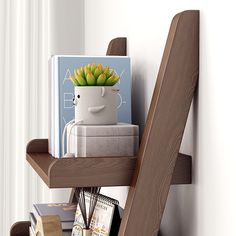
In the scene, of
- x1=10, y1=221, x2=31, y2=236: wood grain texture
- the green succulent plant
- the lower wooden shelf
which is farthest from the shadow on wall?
x1=10, y1=221, x2=31, y2=236: wood grain texture

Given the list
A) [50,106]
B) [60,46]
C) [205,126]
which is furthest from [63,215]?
[60,46]

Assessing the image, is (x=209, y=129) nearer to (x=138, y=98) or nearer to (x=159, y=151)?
(x=159, y=151)

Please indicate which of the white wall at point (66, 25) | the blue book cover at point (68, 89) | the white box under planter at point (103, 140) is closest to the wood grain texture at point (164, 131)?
the white box under planter at point (103, 140)

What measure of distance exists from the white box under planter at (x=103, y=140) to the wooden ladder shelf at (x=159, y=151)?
0.08m

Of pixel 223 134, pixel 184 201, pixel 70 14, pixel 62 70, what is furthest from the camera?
pixel 70 14

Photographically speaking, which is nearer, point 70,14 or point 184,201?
point 184,201

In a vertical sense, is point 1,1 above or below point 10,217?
above

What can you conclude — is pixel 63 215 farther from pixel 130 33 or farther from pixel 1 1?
pixel 1 1

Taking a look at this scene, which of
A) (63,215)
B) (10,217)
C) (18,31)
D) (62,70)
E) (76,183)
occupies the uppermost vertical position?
(18,31)

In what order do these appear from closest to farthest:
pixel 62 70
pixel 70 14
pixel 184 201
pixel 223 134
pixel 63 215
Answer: pixel 223 134 < pixel 184 201 < pixel 62 70 < pixel 63 215 < pixel 70 14

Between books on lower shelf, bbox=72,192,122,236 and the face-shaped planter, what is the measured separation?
14 cm

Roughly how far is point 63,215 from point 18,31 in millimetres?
845

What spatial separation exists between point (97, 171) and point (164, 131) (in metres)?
0.12

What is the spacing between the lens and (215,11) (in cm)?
81
